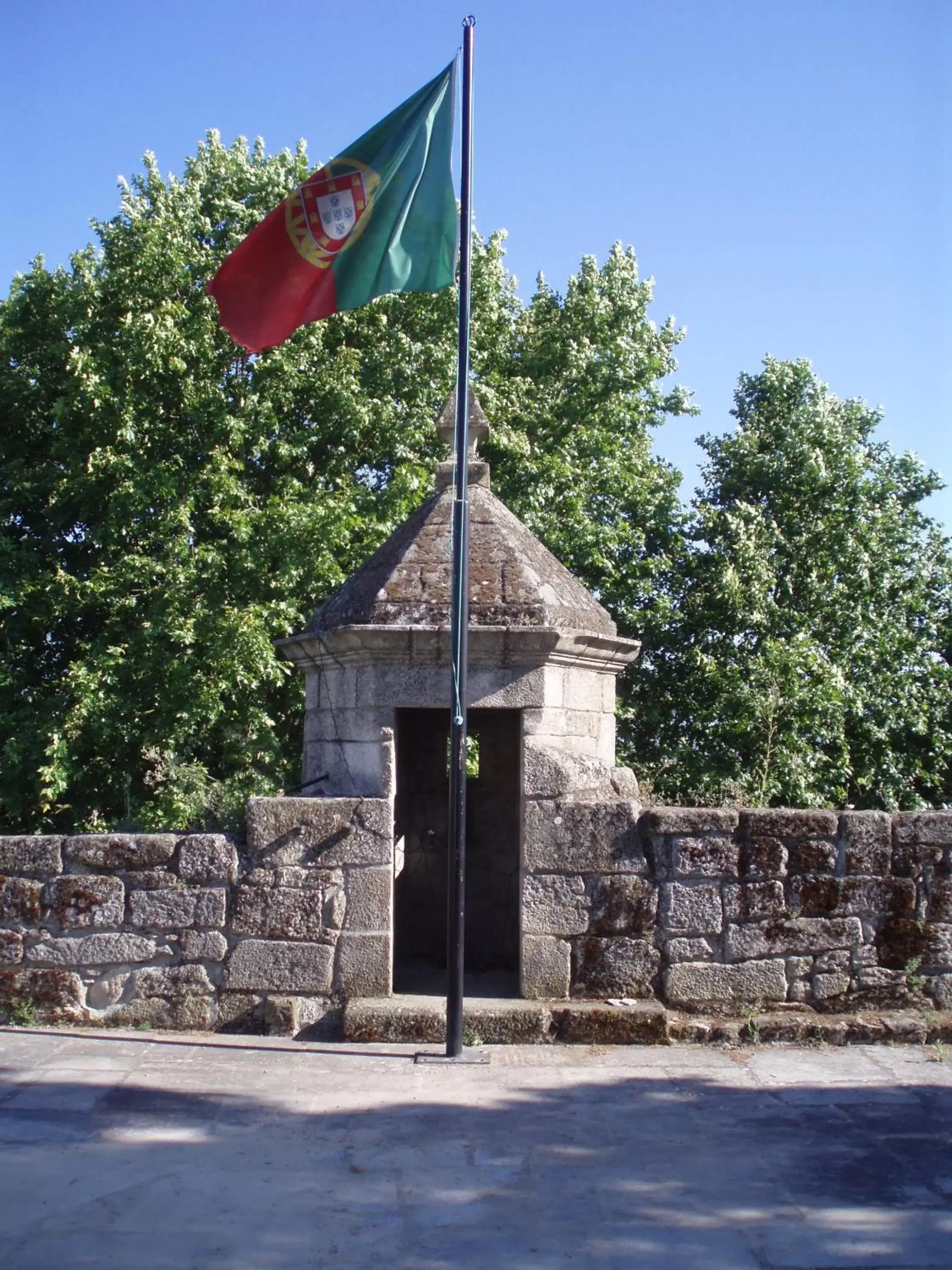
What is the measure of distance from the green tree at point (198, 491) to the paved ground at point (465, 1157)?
219 inches

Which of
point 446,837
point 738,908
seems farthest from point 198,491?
point 738,908

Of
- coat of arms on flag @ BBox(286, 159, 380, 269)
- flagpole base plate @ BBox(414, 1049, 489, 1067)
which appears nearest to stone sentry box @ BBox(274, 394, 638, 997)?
flagpole base plate @ BBox(414, 1049, 489, 1067)

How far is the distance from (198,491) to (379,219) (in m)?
7.62

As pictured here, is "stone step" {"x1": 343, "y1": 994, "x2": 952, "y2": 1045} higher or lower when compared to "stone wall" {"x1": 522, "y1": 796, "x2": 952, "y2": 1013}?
lower

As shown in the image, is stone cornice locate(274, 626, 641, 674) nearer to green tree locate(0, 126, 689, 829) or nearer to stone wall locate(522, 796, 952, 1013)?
stone wall locate(522, 796, 952, 1013)

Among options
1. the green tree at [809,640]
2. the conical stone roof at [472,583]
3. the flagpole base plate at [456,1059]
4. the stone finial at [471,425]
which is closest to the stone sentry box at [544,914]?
the flagpole base plate at [456,1059]

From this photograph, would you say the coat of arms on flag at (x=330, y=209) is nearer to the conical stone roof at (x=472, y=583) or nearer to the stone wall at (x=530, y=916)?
the conical stone roof at (x=472, y=583)

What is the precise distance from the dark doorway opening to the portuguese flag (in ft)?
10.6

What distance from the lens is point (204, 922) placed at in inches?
238

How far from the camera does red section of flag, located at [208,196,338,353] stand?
6289 millimetres

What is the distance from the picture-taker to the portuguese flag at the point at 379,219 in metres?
6.11

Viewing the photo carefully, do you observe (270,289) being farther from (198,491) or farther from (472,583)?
(198,491)

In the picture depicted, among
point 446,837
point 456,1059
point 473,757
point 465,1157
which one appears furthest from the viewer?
point 473,757

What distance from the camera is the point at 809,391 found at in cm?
1698
